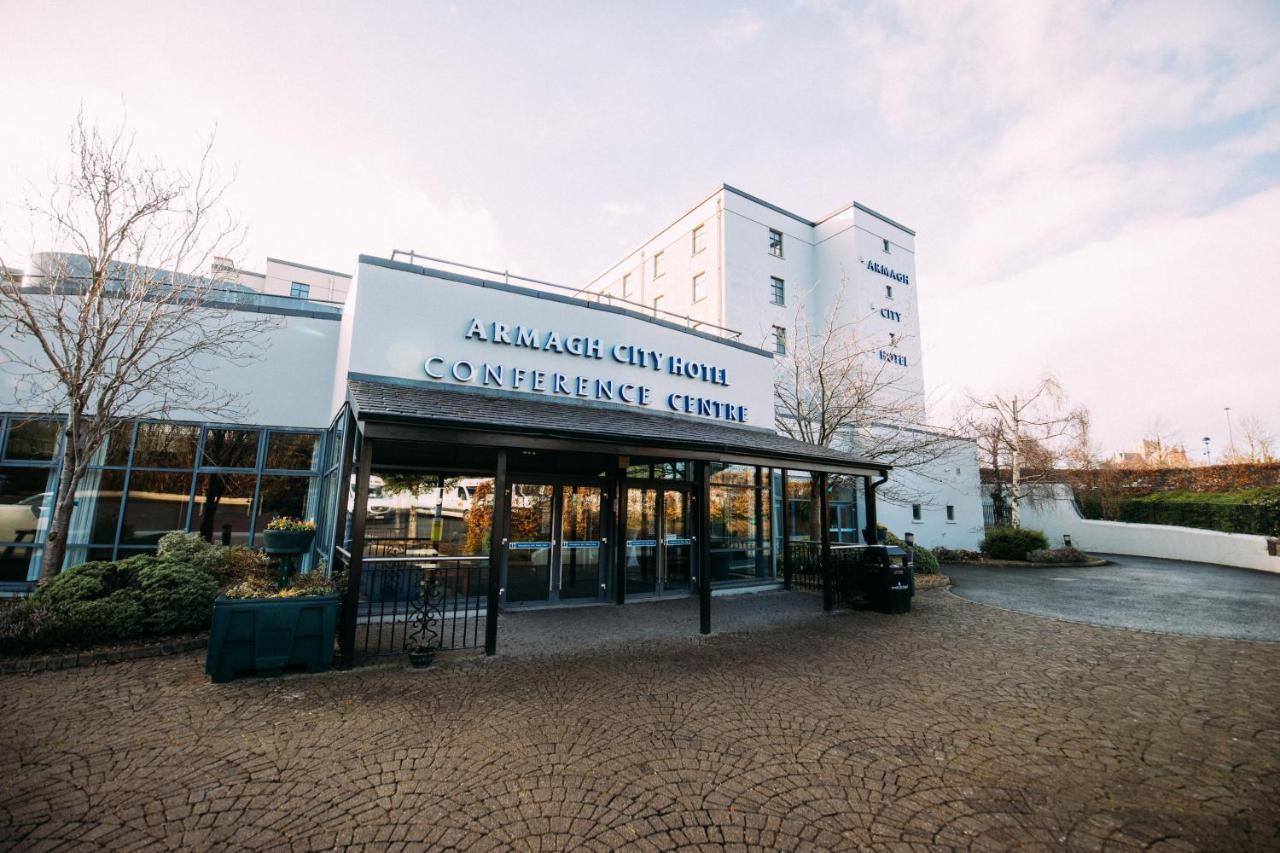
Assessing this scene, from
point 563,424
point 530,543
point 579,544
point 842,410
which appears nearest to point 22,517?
point 530,543

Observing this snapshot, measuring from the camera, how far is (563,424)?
24.0 ft

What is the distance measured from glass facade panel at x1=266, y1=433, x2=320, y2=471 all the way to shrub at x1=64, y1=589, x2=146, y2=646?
424 centimetres

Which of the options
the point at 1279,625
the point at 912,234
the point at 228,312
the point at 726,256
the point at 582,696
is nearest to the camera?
the point at 582,696

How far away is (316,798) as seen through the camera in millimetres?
3221

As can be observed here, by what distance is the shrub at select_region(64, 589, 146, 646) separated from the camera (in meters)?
5.76

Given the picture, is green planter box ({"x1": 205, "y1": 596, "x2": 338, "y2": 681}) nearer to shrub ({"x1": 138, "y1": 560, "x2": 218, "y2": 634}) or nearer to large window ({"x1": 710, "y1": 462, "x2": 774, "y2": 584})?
shrub ({"x1": 138, "y1": 560, "x2": 218, "y2": 634})

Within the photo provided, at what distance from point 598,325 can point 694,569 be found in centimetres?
558

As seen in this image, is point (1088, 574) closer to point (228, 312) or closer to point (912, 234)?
point (912, 234)

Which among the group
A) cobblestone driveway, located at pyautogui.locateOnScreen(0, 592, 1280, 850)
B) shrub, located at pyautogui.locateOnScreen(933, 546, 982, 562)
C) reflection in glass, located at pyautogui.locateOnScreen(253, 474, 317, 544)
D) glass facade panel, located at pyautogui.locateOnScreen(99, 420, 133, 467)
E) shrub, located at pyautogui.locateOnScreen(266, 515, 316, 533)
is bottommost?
cobblestone driveway, located at pyautogui.locateOnScreen(0, 592, 1280, 850)

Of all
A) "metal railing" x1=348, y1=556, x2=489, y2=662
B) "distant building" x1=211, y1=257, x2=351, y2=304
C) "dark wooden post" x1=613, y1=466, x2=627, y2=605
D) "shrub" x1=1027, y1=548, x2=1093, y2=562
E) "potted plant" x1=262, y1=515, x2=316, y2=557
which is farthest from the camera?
"distant building" x1=211, y1=257, x2=351, y2=304

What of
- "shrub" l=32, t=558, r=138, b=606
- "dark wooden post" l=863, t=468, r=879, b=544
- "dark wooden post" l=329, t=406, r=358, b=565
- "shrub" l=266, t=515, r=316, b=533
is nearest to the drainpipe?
"dark wooden post" l=863, t=468, r=879, b=544

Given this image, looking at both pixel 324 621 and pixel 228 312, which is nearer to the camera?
pixel 324 621

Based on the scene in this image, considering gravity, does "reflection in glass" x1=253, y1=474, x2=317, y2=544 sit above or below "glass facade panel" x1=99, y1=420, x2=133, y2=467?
below

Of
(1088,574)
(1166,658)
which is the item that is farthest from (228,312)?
(1088,574)
